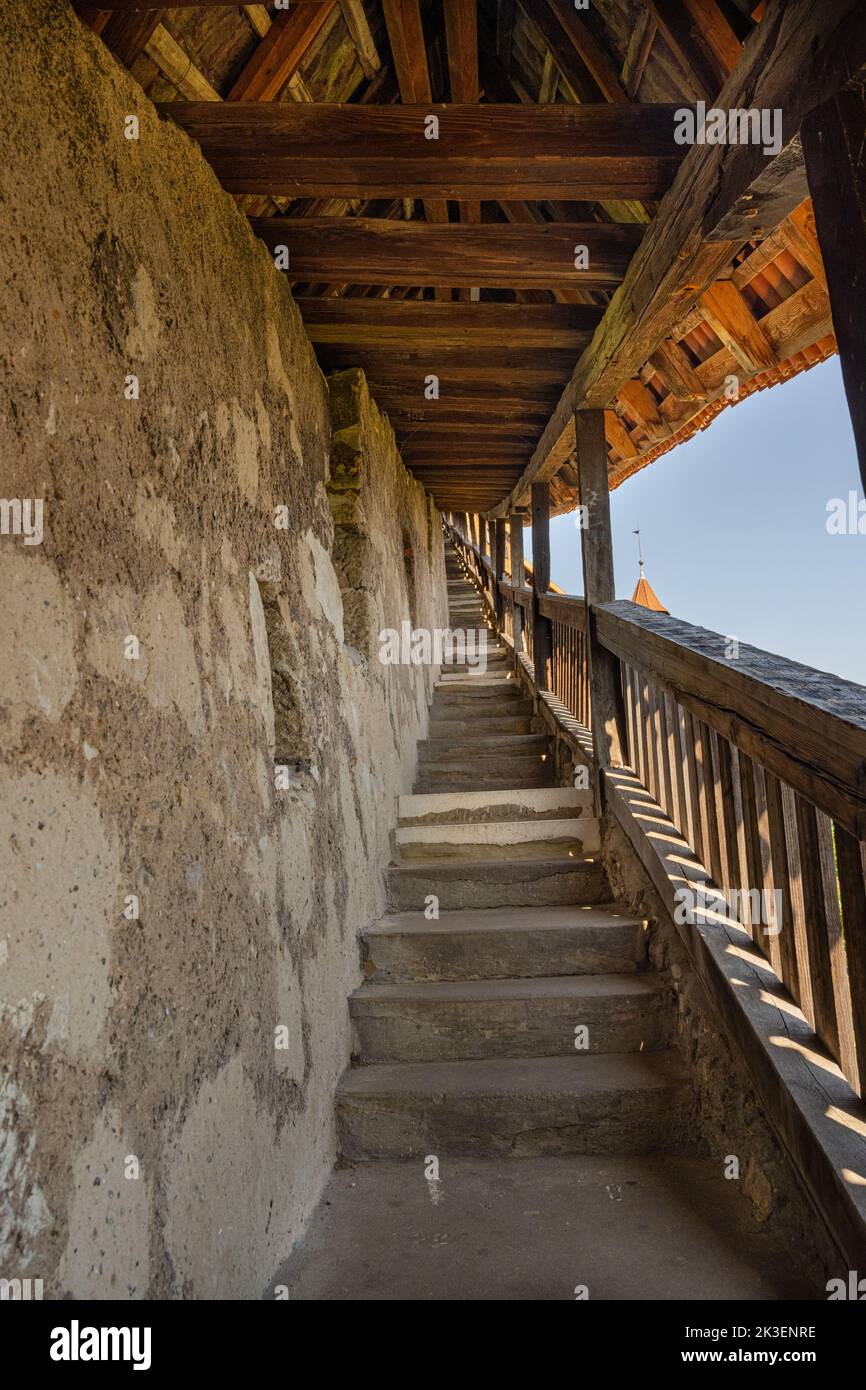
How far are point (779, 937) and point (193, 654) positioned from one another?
1659mm

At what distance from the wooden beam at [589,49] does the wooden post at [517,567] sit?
19.2 ft

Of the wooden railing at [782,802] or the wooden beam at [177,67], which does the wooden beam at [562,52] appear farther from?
the wooden railing at [782,802]

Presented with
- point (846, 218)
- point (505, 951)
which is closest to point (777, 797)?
point (846, 218)

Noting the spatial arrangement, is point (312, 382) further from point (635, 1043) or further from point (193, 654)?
point (635, 1043)

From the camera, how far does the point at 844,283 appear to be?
1.46 meters

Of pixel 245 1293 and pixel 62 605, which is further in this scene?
pixel 245 1293

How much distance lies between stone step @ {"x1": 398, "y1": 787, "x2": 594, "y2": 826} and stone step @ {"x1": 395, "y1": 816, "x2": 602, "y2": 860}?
164mm

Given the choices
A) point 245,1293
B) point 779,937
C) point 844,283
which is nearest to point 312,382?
point 844,283

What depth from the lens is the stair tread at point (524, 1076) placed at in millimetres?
2711

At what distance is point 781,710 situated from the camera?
175 centimetres

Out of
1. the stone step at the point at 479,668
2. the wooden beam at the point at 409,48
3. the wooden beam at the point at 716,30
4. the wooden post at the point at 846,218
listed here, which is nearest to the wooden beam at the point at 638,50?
the wooden beam at the point at 716,30

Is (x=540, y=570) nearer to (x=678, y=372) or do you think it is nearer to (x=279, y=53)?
(x=678, y=372)
